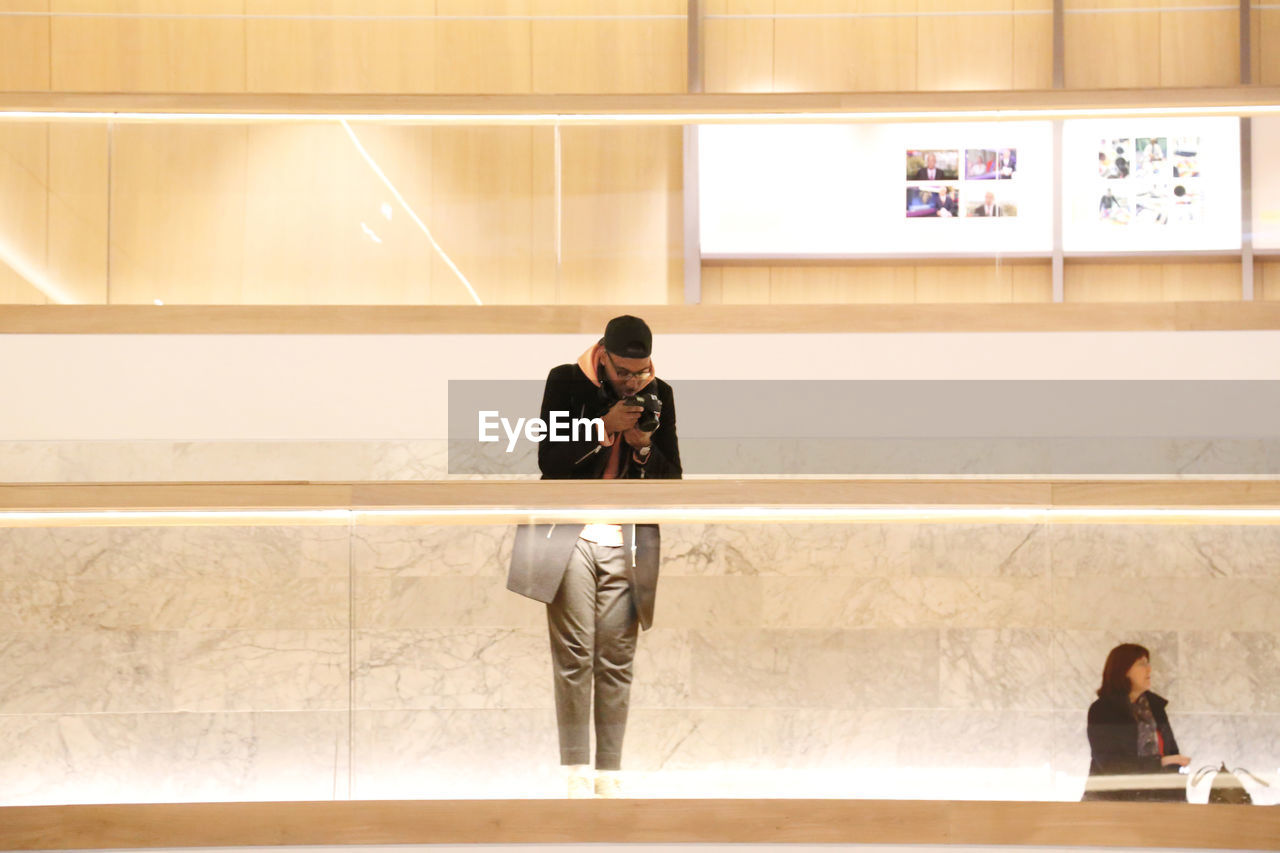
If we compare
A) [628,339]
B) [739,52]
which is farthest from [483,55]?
[628,339]

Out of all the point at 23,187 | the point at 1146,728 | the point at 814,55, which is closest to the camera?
the point at 1146,728

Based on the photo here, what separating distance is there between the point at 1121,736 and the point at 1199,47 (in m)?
4.82

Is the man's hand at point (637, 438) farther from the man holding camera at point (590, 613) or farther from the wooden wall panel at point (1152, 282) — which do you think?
the wooden wall panel at point (1152, 282)

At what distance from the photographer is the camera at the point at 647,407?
140 inches

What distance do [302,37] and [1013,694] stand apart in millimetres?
5477

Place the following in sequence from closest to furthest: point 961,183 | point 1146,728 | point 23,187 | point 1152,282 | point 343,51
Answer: point 1146,728 < point 961,183 < point 23,187 < point 1152,282 < point 343,51

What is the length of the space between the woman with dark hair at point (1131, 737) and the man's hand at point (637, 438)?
141 centimetres

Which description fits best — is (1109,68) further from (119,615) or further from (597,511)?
(119,615)

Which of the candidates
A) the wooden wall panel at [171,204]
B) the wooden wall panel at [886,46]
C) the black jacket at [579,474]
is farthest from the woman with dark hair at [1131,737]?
the wooden wall panel at [886,46]

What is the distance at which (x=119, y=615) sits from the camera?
3.39m

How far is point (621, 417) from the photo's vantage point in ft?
11.7

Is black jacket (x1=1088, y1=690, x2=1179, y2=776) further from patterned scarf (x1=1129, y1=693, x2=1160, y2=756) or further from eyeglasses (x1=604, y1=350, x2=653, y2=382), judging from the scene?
eyeglasses (x1=604, y1=350, x2=653, y2=382)

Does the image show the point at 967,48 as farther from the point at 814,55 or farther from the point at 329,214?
the point at 329,214

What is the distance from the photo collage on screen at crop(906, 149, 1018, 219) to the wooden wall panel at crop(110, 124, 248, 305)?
7.55 ft
